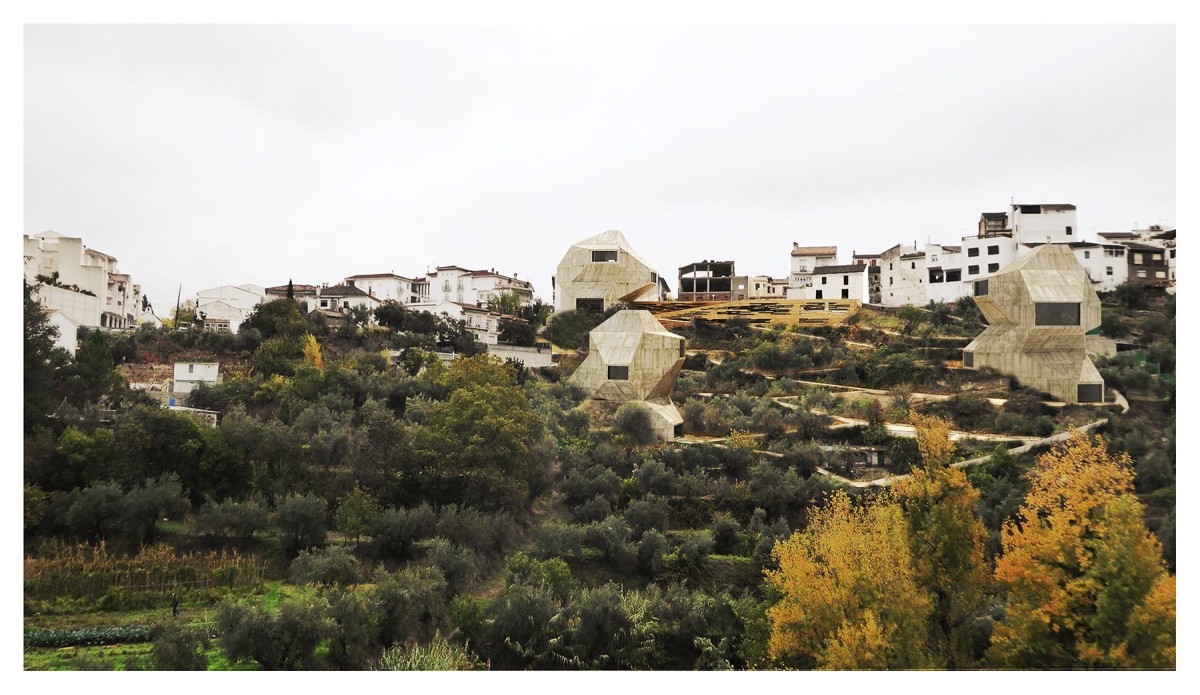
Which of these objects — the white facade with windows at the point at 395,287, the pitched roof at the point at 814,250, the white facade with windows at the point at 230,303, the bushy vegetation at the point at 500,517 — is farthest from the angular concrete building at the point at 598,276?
the white facade with windows at the point at 230,303

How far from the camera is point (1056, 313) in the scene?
11336 mm

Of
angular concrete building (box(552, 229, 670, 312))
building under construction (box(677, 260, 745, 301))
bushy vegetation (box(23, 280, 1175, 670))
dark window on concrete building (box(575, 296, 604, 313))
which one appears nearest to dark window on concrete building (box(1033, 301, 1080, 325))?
bushy vegetation (box(23, 280, 1175, 670))

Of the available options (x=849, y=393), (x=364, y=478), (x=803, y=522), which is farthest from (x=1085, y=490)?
(x=364, y=478)

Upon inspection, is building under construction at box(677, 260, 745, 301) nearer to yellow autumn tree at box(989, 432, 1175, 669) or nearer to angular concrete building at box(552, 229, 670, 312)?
angular concrete building at box(552, 229, 670, 312)

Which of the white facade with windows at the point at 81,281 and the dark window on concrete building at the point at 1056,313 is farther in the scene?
the dark window on concrete building at the point at 1056,313

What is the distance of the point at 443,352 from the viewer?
446 inches

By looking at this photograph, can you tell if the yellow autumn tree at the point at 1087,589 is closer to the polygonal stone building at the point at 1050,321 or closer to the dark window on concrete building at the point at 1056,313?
the polygonal stone building at the point at 1050,321

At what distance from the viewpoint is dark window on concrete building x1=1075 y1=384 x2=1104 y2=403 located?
11.0m

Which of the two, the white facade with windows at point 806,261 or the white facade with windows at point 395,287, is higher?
the white facade with windows at point 806,261

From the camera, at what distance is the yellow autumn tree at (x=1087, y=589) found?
6.41m

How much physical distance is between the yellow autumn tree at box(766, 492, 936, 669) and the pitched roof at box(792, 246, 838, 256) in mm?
6559

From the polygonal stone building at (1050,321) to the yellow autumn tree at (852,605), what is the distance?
17.2 feet

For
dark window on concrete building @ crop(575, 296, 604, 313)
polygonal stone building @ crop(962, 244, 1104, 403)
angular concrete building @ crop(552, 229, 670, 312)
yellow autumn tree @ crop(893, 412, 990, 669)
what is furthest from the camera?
dark window on concrete building @ crop(575, 296, 604, 313)

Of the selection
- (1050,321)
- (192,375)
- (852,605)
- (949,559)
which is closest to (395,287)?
(192,375)
